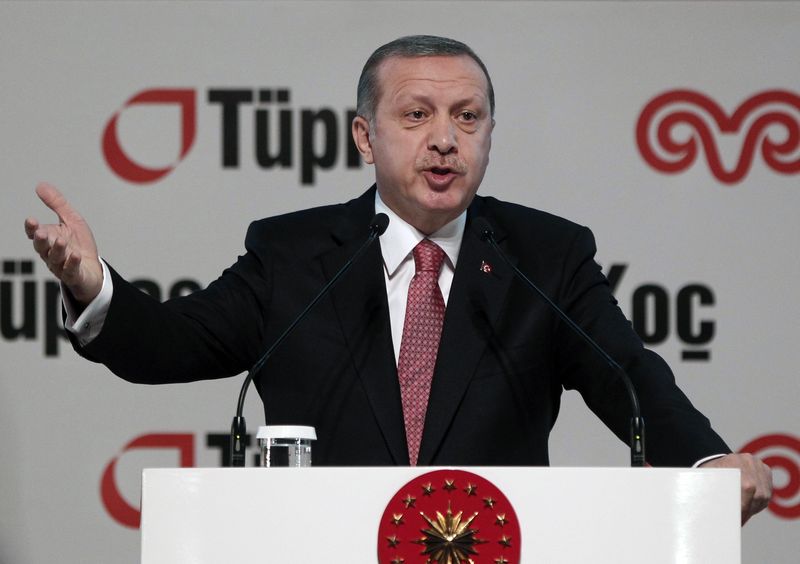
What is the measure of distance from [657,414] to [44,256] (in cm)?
98

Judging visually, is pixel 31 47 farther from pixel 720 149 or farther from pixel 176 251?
pixel 720 149

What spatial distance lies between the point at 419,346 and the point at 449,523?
73 centimetres

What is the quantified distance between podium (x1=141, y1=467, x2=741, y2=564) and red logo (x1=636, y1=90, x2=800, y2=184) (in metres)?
1.79

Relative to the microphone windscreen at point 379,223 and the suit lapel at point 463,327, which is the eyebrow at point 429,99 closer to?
the suit lapel at point 463,327

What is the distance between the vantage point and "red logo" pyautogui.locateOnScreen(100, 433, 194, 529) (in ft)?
10.1

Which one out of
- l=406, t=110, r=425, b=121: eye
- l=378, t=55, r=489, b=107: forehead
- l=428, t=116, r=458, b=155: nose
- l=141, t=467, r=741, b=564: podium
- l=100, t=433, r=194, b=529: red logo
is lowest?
l=100, t=433, r=194, b=529: red logo

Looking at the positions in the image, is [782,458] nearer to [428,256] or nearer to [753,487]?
[428,256]

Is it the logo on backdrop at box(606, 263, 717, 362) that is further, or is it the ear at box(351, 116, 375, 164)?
the logo on backdrop at box(606, 263, 717, 362)

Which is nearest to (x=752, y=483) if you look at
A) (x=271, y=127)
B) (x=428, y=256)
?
(x=428, y=256)

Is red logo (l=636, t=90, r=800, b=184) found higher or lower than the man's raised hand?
higher

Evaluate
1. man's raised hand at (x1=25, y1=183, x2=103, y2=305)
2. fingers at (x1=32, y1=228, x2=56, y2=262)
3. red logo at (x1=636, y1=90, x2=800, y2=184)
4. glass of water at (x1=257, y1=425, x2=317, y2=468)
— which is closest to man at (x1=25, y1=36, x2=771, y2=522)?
man's raised hand at (x1=25, y1=183, x2=103, y2=305)

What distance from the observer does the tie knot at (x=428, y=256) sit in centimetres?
230

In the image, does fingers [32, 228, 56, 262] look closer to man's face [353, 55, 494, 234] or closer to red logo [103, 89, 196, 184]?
man's face [353, 55, 494, 234]

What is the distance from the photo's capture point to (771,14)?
326 centimetres
